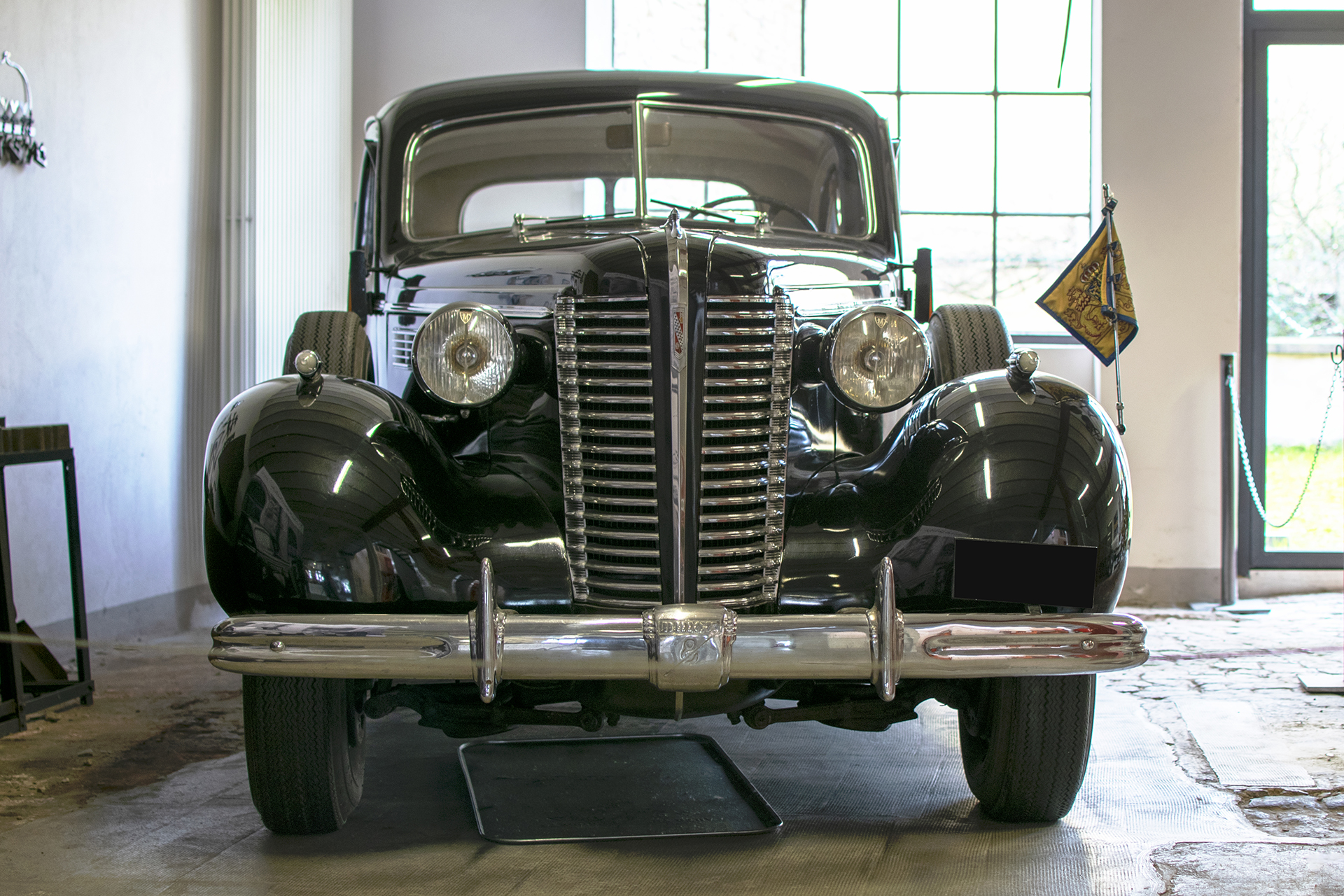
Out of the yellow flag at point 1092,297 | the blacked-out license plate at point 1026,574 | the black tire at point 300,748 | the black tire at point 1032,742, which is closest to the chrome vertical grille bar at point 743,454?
the blacked-out license plate at point 1026,574

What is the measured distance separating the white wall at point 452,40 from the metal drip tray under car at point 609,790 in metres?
4.28

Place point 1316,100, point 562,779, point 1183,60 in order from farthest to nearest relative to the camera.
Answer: point 1316,100
point 1183,60
point 562,779

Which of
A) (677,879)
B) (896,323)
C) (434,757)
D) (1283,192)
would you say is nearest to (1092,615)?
(896,323)

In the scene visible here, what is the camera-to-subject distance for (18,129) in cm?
401

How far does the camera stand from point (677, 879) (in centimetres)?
229

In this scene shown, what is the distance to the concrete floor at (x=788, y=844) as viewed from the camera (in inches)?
89.1

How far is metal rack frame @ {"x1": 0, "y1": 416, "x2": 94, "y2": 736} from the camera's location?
343 centimetres

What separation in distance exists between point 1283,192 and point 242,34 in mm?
5540

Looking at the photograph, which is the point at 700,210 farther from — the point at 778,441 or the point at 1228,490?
the point at 1228,490

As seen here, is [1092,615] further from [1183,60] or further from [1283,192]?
[1283,192]

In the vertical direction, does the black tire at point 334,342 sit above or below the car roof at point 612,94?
below

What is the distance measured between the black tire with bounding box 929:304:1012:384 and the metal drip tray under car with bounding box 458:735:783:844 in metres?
1.32

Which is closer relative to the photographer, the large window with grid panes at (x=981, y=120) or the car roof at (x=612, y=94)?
the car roof at (x=612, y=94)

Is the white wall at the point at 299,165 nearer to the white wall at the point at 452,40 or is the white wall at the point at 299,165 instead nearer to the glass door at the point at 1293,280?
the white wall at the point at 452,40
